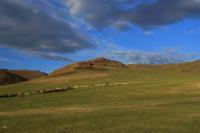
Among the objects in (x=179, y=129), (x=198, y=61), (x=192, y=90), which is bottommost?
(x=179, y=129)

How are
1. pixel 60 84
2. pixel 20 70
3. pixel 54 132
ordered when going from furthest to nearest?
pixel 20 70 → pixel 60 84 → pixel 54 132

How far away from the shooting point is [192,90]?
5003cm

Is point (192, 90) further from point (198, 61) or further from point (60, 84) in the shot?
point (198, 61)

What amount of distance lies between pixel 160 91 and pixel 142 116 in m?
26.9

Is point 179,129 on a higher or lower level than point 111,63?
lower

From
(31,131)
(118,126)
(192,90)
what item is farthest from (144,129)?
(192,90)

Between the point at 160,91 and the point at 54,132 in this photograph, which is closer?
the point at 54,132

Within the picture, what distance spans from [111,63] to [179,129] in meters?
107

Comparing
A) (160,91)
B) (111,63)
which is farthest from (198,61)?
(160,91)

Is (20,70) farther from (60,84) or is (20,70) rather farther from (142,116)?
(142,116)

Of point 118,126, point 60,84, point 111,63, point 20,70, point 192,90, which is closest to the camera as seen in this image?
point 118,126

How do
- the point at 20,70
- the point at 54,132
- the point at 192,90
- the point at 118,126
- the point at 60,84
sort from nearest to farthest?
the point at 54,132, the point at 118,126, the point at 192,90, the point at 60,84, the point at 20,70

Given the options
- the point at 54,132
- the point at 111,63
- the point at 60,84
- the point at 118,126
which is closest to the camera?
the point at 54,132

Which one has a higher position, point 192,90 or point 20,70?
point 20,70
